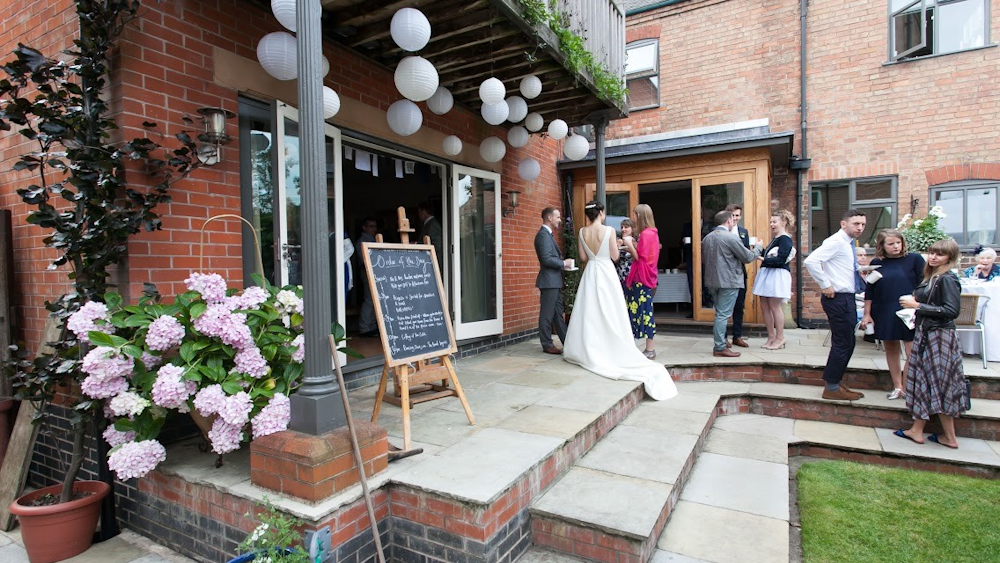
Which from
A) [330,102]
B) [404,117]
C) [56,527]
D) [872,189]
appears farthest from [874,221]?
[56,527]

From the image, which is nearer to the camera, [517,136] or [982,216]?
[517,136]

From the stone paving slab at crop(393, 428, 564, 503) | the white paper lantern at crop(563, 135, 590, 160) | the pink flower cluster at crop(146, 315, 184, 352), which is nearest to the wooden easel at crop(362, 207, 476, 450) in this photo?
the stone paving slab at crop(393, 428, 564, 503)

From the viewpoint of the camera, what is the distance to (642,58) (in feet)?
30.9

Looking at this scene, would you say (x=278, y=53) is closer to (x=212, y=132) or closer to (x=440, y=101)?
(x=212, y=132)

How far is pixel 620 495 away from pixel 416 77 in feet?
10.2

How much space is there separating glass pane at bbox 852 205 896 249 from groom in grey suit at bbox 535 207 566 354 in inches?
207

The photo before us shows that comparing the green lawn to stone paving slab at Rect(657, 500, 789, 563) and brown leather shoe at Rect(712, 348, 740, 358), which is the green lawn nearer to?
stone paving slab at Rect(657, 500, 789, 563)

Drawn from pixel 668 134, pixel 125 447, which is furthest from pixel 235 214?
pixel 668 134

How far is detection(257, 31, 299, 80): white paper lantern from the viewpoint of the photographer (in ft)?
10.4

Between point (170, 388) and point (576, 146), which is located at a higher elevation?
point (576, 146)

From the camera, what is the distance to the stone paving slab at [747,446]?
12.4 feet

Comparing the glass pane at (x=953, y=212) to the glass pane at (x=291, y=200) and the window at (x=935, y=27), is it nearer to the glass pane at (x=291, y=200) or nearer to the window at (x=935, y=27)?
the window at (x=935, y=27)

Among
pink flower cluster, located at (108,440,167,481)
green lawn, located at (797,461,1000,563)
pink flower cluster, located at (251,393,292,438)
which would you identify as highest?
pink flower cluster, located at (251,393,292,438)

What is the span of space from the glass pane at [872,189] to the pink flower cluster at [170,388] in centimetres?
901
